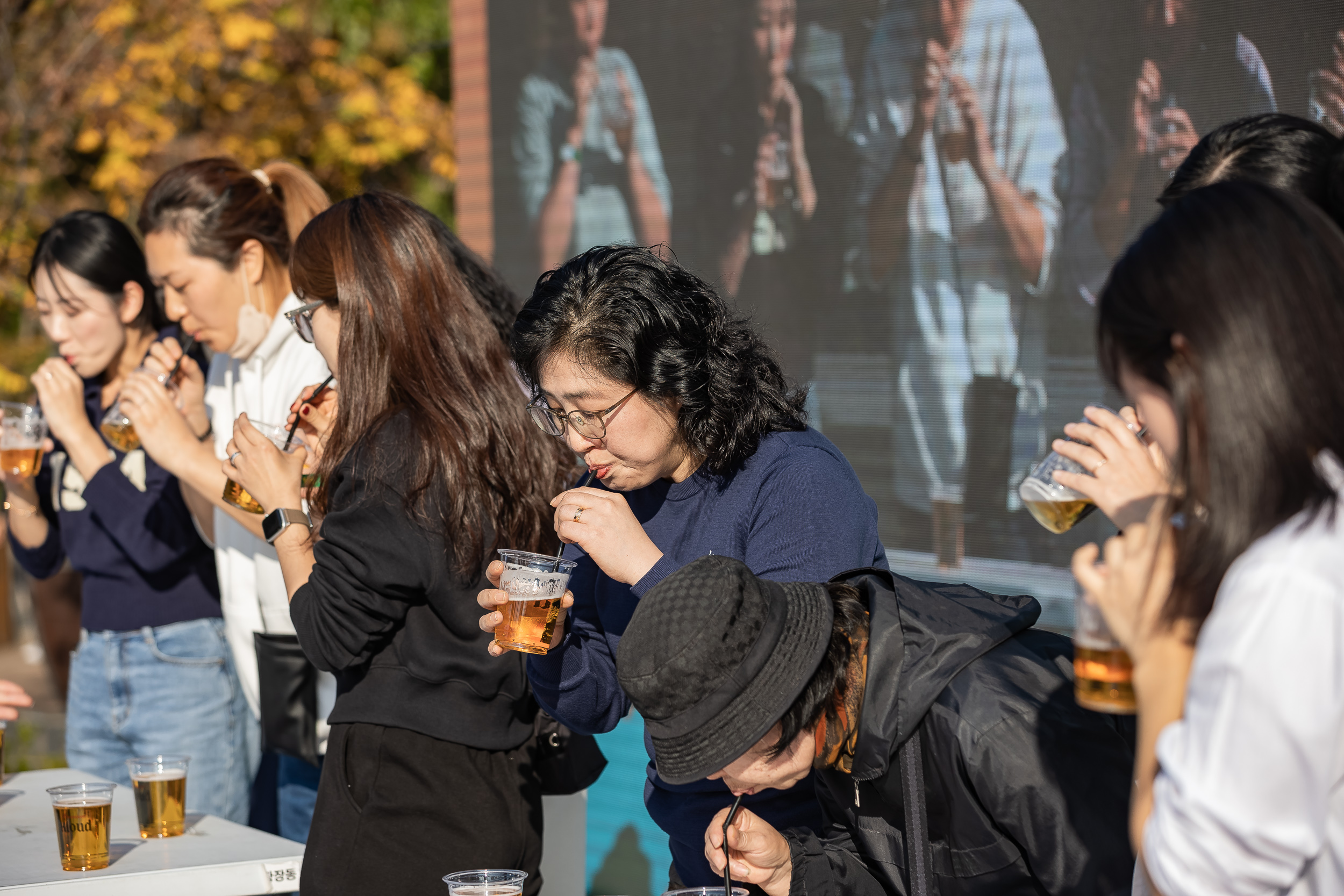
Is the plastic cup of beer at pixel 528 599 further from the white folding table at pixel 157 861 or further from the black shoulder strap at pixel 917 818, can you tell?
the white folding table at pixel 157 861

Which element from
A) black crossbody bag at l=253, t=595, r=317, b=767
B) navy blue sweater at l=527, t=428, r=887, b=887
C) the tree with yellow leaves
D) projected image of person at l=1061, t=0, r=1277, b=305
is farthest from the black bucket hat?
the tree with yellow leaves

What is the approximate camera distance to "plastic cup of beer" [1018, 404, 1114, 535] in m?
2.05

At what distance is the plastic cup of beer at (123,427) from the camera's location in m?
3.35

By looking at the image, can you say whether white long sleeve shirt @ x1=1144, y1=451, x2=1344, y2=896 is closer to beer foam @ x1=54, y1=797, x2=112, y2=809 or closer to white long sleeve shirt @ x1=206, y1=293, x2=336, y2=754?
beer foam @ x1=54, y1=797, x2=112, y2=809

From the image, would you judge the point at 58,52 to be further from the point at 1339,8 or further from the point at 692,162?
the point at 1339,8

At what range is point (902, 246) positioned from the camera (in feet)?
12.7

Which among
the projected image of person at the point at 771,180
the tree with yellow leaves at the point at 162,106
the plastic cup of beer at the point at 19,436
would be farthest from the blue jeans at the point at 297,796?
the tree with yellow leaves at the point at 162,106

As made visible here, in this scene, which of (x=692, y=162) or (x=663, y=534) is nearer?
(x=663, y=534)

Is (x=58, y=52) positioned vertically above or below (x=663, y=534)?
above

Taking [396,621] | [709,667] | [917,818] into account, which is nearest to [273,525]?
[396,621]

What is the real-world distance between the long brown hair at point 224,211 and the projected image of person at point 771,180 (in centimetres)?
152

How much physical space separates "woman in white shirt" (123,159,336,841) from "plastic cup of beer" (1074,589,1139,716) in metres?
2.32

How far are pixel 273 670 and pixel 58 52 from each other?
8.27 m

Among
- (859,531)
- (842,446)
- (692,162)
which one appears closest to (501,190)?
(692,162)
